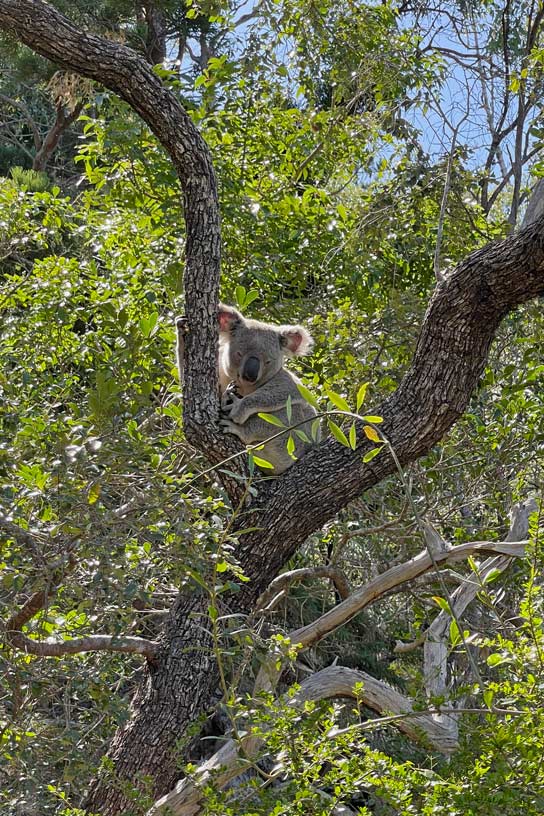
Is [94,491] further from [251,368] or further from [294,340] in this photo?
[294,340]

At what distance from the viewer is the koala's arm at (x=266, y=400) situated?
4.53 m

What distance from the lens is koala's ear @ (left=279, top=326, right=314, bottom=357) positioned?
531 cm

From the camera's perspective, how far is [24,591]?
134 inches

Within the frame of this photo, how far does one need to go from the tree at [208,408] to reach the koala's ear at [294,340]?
4.10ft

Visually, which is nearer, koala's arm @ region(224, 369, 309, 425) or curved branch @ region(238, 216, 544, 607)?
curved branch @ region(238, 216, 544, 607)

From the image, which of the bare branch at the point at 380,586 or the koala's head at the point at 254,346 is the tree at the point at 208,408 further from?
the koala's head at the point at 254,346

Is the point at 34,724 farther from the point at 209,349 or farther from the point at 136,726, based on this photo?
the point at 209,349

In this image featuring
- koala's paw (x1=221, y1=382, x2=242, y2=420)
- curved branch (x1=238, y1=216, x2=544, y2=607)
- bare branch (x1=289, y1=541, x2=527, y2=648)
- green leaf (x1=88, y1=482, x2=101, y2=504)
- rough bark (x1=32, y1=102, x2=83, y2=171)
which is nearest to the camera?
green leaf (x1=88, y1=482, x2=101, y2=504)

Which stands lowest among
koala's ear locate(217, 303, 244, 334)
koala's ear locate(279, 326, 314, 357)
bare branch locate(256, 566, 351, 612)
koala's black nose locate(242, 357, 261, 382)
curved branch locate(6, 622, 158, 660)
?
bare branch locate(256, 566, 351, 612)

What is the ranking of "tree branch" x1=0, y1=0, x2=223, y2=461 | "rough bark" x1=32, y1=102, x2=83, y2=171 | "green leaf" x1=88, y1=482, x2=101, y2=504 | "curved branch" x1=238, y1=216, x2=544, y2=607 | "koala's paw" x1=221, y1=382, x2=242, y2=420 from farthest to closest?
1. "rough bark" x1=32, y1=102, x2=83, y2=171
2. "koala's paw" x1=221, y1=382, x2=242, y2=420
3. "tree branch" x1=0, y1=0, x2=223, y2=461
4. "curved branch" x1=238, y1=216, x2=544, y2=607
5. "green leaf" x1=88, y1=482, x2=101, y2=504

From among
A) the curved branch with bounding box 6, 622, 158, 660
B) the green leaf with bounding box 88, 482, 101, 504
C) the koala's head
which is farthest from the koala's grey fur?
the green leaf with bounding box 88, 482, 101, 504

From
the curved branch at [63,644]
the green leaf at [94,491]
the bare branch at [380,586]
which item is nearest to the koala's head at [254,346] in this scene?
the bare branch at [380,586]

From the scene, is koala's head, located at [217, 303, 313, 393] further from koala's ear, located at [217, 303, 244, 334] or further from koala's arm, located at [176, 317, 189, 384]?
koala's arm, located at [176, 317, 189, 384]

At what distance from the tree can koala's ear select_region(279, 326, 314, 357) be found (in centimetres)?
125
